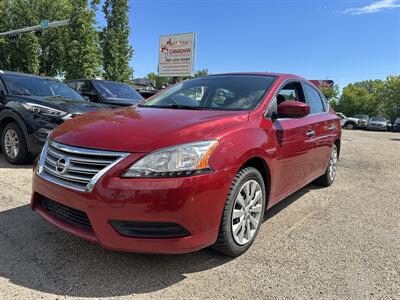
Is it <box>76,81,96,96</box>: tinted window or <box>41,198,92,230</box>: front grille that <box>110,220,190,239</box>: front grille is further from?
<box>76,81,96,96</box>: tinted window

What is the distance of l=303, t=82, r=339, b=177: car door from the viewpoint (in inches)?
177

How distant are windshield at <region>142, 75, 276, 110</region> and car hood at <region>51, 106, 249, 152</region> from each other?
35cm

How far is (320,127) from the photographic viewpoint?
15.2ft

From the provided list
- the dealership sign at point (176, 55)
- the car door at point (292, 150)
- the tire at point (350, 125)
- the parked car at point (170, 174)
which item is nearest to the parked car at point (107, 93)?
the car door at point (292, 150)

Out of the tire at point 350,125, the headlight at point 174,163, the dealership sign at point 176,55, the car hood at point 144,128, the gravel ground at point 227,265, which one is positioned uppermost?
A: the dealership sign at point 176,55

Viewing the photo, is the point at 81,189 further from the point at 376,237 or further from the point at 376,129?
the point at 376,129

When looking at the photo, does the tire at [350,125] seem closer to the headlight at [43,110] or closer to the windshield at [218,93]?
the headlight at [43,110]

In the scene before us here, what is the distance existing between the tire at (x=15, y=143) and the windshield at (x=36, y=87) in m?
0.75

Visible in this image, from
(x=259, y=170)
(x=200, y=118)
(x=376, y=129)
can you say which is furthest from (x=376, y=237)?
(x=376, y=129)

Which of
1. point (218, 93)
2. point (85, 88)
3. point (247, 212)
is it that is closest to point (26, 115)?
point (218, 93)

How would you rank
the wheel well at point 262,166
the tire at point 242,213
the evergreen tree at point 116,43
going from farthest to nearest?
the evergreen tree at point 116,43
the wheel well at point 262,166
the tire at point 242,213

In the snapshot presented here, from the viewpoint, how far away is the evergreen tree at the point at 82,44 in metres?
28.8

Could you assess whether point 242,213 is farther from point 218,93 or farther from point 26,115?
point 26,115

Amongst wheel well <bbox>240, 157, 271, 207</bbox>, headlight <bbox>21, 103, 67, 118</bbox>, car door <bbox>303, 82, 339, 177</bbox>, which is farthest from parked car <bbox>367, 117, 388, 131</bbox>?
wheel well <bbox>240, 157, 271, 207</bbox>
